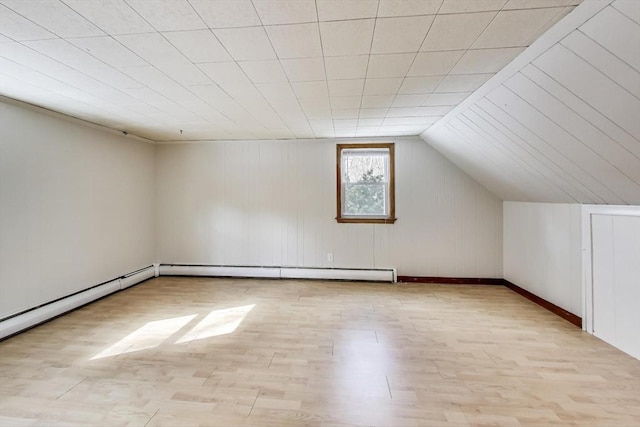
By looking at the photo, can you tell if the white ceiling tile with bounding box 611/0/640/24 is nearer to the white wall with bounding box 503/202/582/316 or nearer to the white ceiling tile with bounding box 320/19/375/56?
the white ceiling tile with bounding box 320/19/375/56

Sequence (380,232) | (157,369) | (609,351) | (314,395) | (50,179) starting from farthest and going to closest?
(380,232) < (50,179) < (609,351) < (157,369) < (314,395)

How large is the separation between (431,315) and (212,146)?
161 inches

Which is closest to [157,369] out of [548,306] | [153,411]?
[153,411]

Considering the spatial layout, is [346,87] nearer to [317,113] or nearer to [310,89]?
[310,89]

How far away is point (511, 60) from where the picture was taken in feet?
6.42

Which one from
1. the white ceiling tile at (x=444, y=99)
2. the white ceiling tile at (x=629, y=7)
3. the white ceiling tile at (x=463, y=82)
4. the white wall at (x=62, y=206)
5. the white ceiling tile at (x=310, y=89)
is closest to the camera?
the white ceiling tile at (x=629, y=7)

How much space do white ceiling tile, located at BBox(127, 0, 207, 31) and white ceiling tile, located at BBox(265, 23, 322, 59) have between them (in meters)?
0.40

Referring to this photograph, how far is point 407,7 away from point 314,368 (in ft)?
7.78

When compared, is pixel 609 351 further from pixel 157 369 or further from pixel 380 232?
pixel 157 369

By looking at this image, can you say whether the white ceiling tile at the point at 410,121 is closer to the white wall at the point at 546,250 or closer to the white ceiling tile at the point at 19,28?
the white wall at the point at 546,250

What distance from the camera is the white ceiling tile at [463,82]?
7.34 feet

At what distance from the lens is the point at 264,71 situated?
7.03ft

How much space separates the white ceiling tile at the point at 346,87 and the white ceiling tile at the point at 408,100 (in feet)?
1.37

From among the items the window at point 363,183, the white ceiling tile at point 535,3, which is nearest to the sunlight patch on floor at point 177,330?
the window at point 363,183
